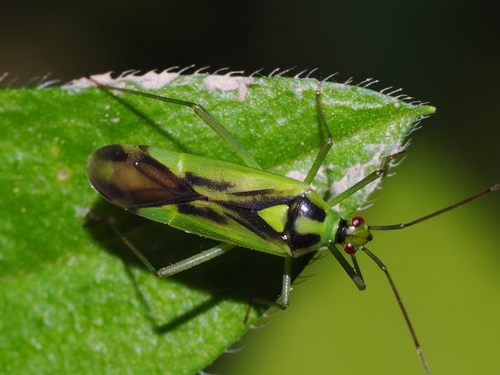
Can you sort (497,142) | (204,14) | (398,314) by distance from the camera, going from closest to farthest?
(398,314)
(497,142)
(204,14)

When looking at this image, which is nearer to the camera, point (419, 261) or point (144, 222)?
point (144, 222)

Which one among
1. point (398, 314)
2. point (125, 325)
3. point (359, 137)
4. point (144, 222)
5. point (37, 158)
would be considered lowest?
point (398, 314)

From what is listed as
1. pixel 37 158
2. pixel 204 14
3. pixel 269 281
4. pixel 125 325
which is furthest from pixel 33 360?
pixel 204 14

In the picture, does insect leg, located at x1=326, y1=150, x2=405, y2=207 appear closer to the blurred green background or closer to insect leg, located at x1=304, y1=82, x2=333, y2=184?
insect leg, located at x1=304, y1=82, x2=333, y2=184

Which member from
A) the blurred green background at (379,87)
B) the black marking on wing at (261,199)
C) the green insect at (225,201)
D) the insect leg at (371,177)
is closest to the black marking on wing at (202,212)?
the green insect at (225,201)

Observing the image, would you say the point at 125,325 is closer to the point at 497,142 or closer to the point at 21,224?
the point at 21,224

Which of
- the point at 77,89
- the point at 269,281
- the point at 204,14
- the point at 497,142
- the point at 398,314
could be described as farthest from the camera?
the point at 204,14

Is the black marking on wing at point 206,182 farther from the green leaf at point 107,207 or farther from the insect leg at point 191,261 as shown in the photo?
the insect leg at point 191,261
